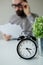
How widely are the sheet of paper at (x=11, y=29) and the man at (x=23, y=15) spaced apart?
5cm

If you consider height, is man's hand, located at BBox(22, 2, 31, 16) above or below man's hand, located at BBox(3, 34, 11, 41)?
above

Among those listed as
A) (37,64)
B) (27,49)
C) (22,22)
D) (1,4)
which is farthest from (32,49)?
(1,4)

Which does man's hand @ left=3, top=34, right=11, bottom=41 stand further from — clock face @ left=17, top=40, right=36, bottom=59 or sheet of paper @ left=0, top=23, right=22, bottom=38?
clock face @ left=17, top=40, right=36, bottom=59

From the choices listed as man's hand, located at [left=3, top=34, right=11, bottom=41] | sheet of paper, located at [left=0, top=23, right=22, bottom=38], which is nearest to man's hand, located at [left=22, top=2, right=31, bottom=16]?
sheet of paper, located at [left=0, top=23, right=22, bottom=38]

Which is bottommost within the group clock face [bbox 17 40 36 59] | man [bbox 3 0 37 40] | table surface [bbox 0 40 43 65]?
table surface [bbox 0 40 43 65]

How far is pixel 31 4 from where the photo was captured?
2188 millimetres

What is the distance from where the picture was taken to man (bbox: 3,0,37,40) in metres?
2.20

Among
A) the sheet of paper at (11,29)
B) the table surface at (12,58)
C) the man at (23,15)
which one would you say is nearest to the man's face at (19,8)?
the man at (23,15)

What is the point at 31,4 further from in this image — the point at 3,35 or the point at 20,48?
the point at 20,48

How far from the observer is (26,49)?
5.47 ft

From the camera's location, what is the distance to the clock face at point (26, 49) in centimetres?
163

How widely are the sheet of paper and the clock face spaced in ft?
1.96

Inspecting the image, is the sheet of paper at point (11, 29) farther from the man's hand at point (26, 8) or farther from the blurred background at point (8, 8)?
A: the man's hand at point (26, 8)

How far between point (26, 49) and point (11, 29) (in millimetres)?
635
